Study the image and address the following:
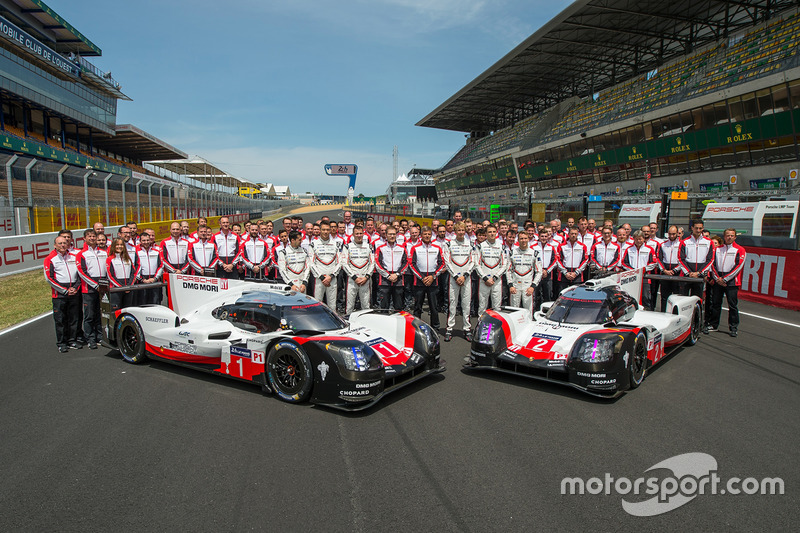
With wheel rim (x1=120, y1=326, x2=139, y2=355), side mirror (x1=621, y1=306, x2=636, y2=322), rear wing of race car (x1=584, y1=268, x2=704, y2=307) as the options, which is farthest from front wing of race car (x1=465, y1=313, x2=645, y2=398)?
wheel rim (x1=120, y1=326, x2=139, y2=355)

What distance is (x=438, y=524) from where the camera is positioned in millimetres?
3039

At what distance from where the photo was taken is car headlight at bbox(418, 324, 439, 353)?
583 cm

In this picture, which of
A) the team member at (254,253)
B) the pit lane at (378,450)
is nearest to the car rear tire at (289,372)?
the pit lane at (378,450)

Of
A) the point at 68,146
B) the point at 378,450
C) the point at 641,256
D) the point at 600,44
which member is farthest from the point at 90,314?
the point at 68,146

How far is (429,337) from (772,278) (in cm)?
974

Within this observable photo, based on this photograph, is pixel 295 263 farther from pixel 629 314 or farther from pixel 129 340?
pixel 629 314

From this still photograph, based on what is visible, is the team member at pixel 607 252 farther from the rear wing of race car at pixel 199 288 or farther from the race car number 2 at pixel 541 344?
the rear wing of race car at pixel 199 288

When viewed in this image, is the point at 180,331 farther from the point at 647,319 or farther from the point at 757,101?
the point at 757,101

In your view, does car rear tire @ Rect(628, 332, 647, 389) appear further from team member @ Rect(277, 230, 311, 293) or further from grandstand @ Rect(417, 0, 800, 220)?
grandstand @ Rect(417, 0, 800, 220)

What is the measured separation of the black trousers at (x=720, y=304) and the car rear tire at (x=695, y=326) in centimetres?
62

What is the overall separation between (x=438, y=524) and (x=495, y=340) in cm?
311

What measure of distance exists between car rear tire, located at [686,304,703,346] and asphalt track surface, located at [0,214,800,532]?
1.26 metres

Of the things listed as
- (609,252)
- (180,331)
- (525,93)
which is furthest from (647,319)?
(525,93)

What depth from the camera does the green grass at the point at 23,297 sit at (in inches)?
383
